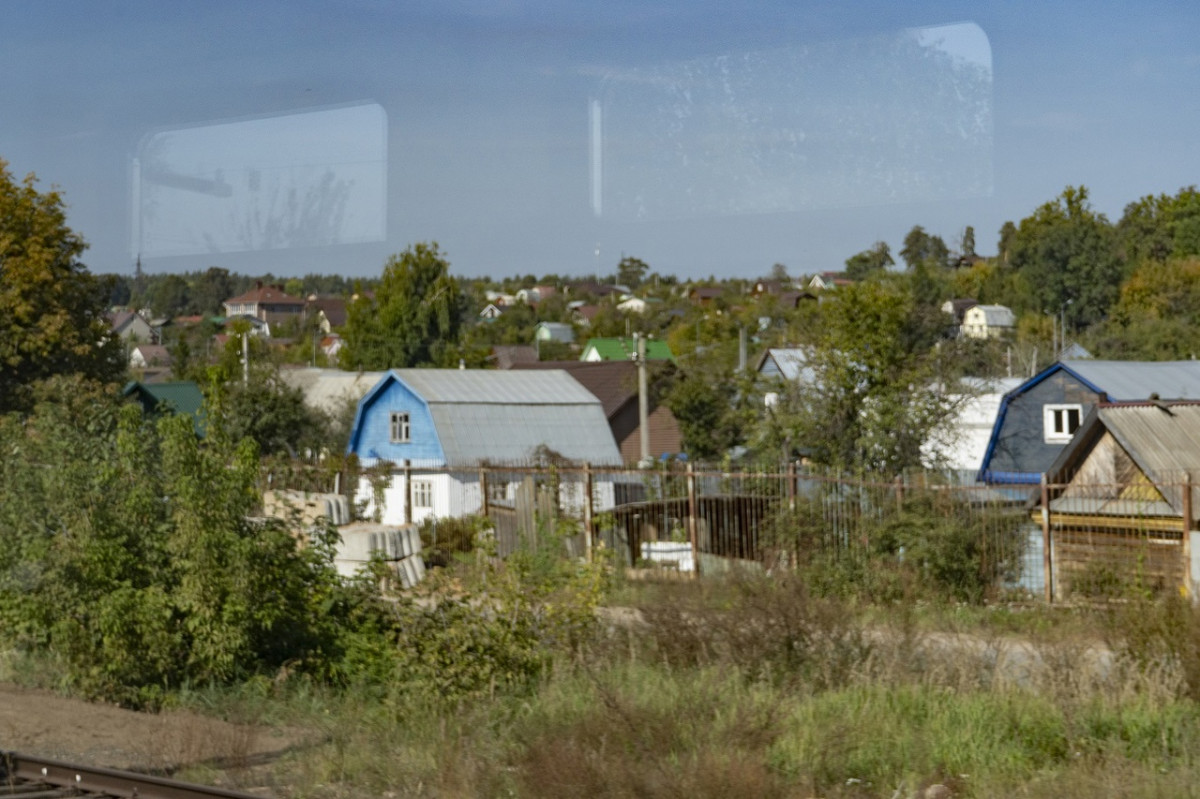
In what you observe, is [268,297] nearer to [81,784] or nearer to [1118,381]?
[1118,381]

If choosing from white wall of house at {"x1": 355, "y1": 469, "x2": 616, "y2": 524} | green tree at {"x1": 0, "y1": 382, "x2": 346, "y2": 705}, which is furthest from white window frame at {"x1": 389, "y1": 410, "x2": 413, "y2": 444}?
green tree at {"x1": 0, "y1": 382, "x2": 346, "y2": 705}

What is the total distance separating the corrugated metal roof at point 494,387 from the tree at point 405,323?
3939 millimetres

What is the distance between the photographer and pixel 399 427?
39.5 metres

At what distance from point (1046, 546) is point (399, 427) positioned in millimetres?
24340

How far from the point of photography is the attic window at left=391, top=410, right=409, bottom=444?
3931 centimetres

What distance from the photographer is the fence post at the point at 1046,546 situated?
59.8ft

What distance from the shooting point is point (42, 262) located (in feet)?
94.1

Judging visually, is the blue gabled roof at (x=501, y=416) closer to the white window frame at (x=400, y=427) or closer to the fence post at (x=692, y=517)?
the white window frame at (x=400, y=427)

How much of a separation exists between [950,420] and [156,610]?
22.3m

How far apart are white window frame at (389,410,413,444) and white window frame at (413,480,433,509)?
5.57m

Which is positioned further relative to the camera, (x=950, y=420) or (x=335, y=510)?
(x=950, y=420)

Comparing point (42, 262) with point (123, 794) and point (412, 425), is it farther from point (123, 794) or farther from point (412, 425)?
point (123, 794)

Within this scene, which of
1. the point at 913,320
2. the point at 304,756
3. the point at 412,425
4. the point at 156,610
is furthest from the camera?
the point at 412,425

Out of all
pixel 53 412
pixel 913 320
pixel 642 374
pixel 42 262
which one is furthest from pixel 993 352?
pixel 53 412
